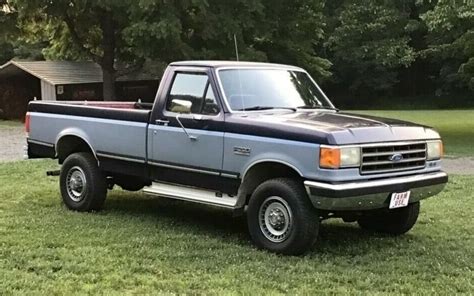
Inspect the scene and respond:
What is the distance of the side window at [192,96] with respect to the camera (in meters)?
7.53

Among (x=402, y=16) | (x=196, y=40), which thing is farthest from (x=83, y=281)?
(x=402, y=16)

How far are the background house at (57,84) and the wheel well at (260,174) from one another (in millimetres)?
24865

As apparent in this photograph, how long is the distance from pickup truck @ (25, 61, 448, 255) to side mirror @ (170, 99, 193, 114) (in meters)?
0.01

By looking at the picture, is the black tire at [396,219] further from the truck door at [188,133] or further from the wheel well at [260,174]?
the truck door at [188,133]

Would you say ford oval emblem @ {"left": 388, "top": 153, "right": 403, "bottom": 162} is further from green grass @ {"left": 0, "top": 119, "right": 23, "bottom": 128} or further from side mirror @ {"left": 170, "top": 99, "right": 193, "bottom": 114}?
green grass @ {"left": 0, "top": 119, "right": 23, "bottom": 128}

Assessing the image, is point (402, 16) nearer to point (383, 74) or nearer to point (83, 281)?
point (383, 74)

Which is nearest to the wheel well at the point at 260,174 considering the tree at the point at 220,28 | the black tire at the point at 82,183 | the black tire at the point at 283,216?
the black tire at the point at 283,216

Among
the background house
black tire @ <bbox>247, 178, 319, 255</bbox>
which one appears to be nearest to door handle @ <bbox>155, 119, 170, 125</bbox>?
black tire @ <bbox>247, 178, 319, 255</bbox>

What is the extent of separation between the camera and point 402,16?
44531 millimetres

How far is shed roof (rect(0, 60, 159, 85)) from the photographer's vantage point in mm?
31328

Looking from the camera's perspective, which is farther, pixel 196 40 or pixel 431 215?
pixel 196 40

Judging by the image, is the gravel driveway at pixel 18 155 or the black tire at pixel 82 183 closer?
the black tire at pixel 82 183

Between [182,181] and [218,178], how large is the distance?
1.87ft

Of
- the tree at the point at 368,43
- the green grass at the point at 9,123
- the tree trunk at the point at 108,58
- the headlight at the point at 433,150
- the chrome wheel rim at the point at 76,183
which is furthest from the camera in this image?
the tree at the point at 368,43
